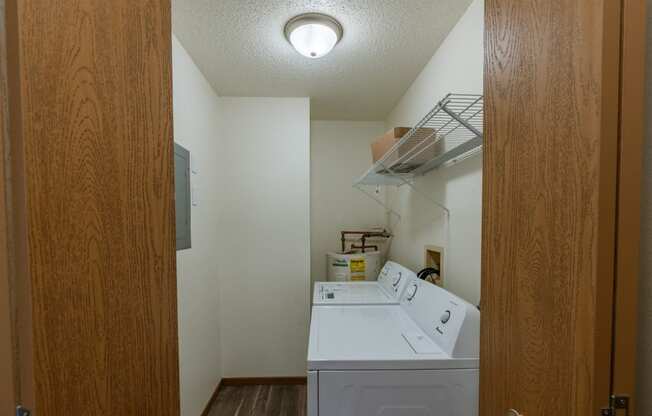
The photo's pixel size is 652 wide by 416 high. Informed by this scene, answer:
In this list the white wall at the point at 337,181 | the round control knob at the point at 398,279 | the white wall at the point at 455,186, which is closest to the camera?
the white wall at the point at 455,186

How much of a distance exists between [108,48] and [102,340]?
2.02 ft

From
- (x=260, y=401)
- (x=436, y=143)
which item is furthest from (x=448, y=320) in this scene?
(x=260, y=401)

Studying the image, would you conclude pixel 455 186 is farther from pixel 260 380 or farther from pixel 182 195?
pixel 260 380

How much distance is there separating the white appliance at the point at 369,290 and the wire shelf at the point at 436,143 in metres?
0.72

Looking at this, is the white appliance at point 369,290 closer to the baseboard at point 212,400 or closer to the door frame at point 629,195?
the baseboard at point 212,400

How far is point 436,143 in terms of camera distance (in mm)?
1711

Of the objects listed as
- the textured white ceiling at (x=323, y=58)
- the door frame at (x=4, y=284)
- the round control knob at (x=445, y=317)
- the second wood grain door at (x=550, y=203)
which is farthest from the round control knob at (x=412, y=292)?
the door frame at (x=4, y=284)

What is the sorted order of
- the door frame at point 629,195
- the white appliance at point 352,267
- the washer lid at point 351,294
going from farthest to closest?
the white appliance at point 352,267 < the washer lid at point 351,294 < the door frame at point 629,195

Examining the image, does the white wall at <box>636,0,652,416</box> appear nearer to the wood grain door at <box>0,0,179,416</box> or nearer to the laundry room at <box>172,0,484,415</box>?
the laundry room at <box>172,0,484,415</box>

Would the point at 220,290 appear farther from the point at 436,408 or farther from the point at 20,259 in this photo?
the point at 20,259

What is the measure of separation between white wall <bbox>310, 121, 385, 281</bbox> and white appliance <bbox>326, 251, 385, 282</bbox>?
0.58 m

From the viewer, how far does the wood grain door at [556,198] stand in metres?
0.45

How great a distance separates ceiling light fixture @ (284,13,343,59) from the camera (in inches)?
59.2

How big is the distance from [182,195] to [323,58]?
1250 millimetres
